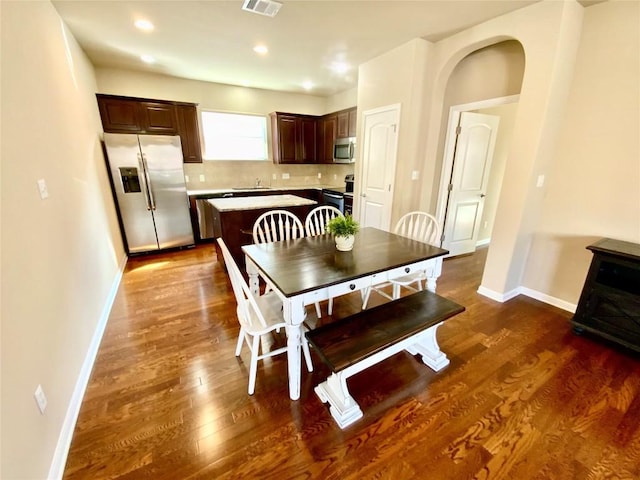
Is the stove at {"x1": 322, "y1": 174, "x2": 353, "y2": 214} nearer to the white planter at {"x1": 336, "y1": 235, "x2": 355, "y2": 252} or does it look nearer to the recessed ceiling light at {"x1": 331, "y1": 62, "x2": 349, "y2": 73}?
the recessed ceiling light at {"x1": 331, "y1": 62, "x2": 349, "y2": 73}

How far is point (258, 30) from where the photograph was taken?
283 cm

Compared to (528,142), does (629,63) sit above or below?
above

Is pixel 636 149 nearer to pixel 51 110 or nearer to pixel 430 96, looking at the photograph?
pixel 430 96

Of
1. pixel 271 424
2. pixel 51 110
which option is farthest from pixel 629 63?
pixel 51 110

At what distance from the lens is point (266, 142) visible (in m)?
5.44

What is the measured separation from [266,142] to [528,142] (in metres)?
4.36

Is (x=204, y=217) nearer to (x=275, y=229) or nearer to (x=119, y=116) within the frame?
(x=119, y=116)

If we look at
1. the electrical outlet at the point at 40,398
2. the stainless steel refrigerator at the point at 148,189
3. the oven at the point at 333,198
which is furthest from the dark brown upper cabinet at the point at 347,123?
the electrical outlet at the point at 40,398

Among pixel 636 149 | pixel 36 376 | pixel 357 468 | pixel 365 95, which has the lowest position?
pixel 357 468

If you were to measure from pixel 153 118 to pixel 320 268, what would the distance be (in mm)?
4162

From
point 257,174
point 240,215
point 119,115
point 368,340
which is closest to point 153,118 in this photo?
point 119,115

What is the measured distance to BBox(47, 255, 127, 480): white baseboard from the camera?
4.14 ft

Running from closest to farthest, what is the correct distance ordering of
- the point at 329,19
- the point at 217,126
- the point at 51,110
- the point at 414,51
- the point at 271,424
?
the point at 271,424 → the point at 51,110 → the point at 329,19 → the point at 414,51 → the point at 217,126

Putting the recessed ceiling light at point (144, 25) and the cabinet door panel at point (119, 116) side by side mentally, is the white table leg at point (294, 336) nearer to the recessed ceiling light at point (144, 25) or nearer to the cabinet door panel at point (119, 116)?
the recessed ceiling light at point (144, 25)
